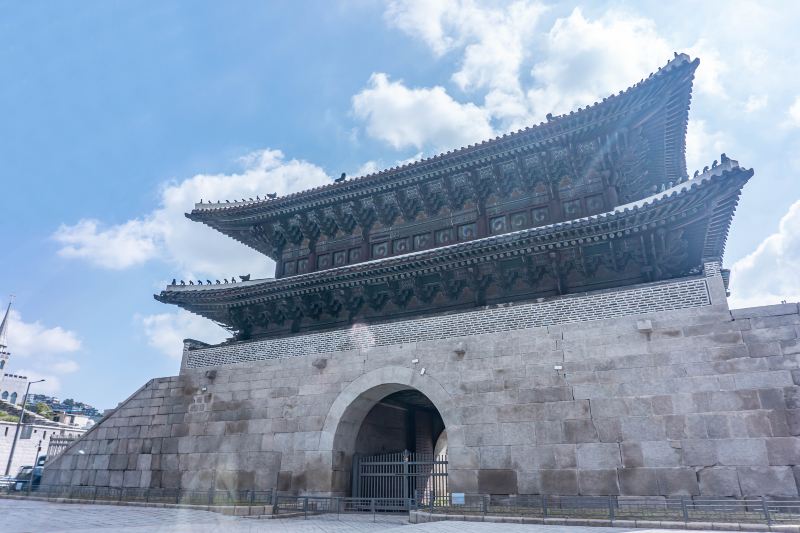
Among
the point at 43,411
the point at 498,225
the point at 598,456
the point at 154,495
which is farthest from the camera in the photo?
the point at 43,411

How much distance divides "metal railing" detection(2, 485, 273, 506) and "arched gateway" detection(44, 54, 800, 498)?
0.44m

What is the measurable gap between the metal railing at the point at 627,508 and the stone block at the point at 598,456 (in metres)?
0.70

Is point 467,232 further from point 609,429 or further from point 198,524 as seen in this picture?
point 198,524

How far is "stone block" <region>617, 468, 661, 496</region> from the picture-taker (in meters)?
11.0

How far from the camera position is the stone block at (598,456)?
11539 millimetres

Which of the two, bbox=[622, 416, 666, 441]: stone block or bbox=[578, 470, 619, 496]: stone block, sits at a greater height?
bbox=[622, 416, 666, 441]: stone block

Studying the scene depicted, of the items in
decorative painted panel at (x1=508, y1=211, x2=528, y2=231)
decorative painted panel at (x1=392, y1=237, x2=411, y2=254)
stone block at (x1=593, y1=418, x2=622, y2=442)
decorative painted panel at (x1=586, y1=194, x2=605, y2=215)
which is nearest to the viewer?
stone block at (x1=593, y1=418, x2=622, y2=442)

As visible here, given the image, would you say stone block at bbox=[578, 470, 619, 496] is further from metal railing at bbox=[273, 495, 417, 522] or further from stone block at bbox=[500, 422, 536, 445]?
metal railing at bbox=[273, 495, 417, 522]

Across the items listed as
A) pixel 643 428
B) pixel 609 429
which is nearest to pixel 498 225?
pixel 609 429

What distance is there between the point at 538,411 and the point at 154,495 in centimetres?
1346

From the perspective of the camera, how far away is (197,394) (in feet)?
58.7

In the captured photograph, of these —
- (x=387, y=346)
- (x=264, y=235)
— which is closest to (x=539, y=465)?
(x=387, y=346)

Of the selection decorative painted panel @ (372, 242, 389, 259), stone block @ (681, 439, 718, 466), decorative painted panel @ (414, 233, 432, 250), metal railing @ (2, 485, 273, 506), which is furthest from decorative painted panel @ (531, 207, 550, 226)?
metal railing @ (2, 485, 273, 506)

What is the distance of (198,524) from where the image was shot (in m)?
10.9
